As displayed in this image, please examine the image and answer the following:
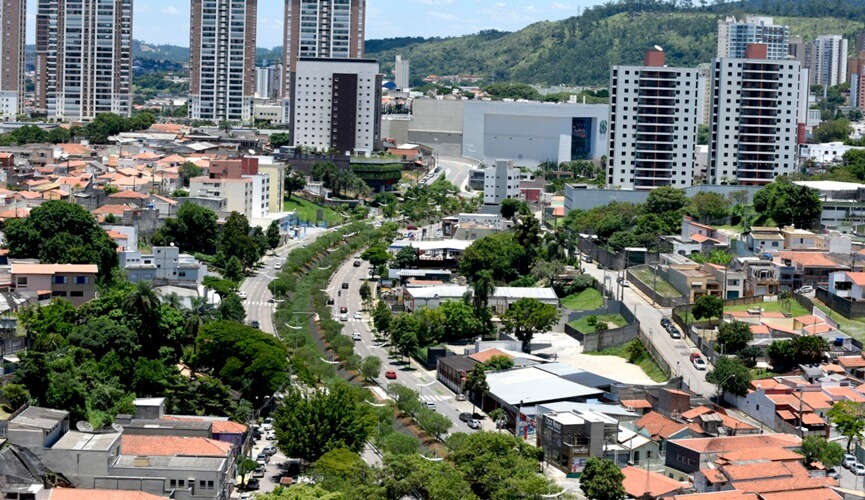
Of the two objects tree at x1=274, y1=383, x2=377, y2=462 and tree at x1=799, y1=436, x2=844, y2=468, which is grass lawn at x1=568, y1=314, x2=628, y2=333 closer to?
tree at x1=799, y1=436, x2=844, y2=468

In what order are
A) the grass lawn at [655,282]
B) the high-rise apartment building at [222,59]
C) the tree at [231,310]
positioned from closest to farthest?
the tree at [231,310] → the grass lawn at [655,282] → the high-rise apartment building at [222,59]

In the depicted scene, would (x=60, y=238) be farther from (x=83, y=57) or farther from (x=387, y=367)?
(x=83, y=57)

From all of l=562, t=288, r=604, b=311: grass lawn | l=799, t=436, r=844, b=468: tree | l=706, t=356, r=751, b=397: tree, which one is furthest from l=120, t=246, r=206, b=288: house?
l=799, t=436, r=844, b=468: tree

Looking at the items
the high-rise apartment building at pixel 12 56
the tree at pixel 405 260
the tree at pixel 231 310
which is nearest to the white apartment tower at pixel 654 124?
the tree at pixel 405 260

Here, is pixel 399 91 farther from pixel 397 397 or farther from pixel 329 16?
Result: pixel 397 397

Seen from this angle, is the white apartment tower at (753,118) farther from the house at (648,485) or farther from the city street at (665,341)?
the house at (648,485)

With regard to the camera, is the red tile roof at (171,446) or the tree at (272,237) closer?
the red tile roof at (171,446)
